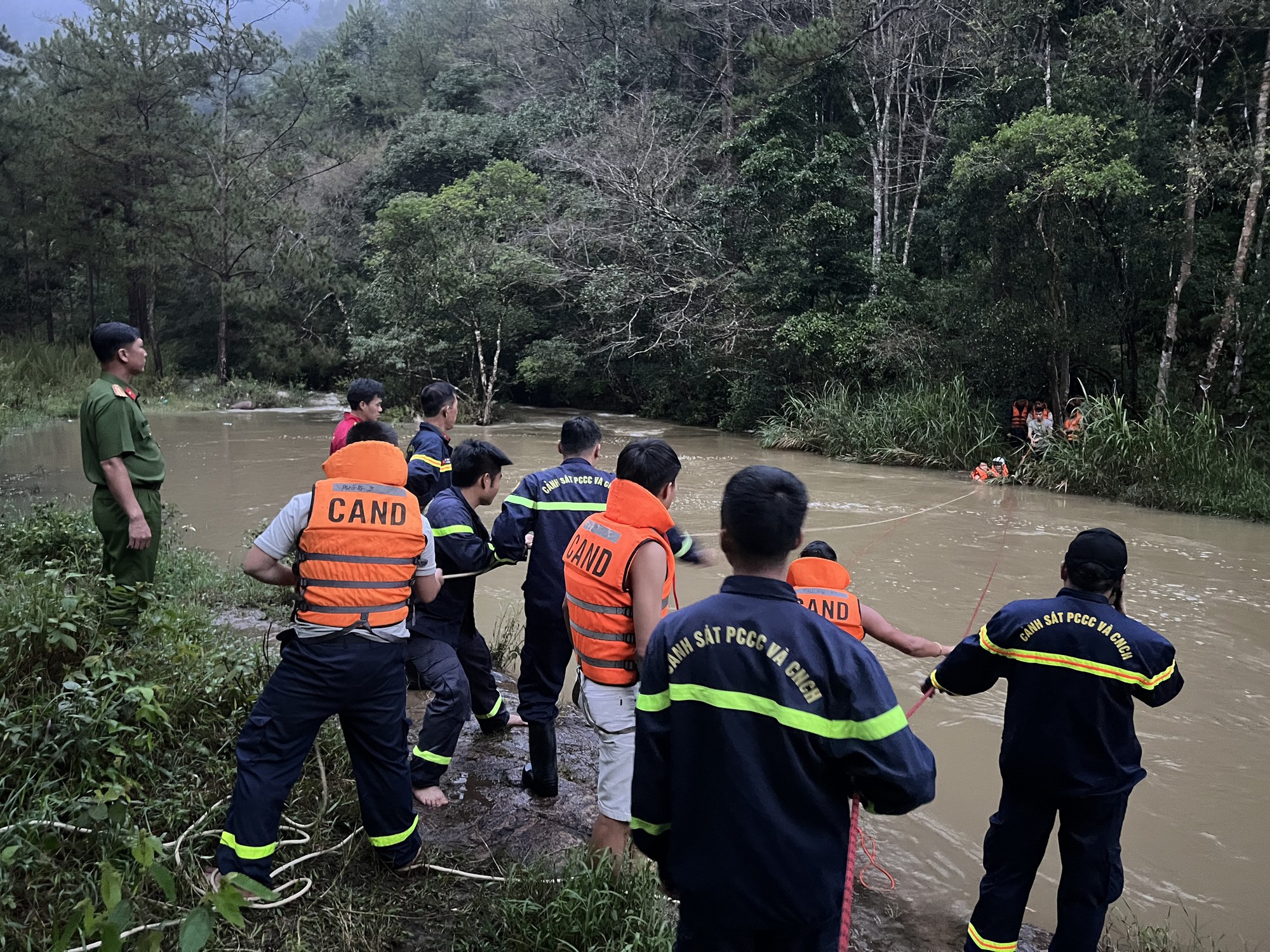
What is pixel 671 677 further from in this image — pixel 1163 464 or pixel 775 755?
pixel 1163 464

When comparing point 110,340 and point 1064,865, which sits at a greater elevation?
point 110,340

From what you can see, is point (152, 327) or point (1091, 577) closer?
point (1091, 577)

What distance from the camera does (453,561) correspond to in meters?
3.97

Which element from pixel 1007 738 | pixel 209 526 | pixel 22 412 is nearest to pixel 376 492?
pixel 1007 738

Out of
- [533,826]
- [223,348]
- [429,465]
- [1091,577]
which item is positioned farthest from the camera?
[223,348]

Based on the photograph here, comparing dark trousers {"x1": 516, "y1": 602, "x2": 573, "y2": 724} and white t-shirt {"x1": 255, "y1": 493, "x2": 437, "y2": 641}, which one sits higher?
white t-shirt {"x1": 255, "y1": 493, "x2": 437, "y2": 641}

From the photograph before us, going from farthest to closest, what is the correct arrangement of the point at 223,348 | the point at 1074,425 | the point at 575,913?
1. the point at 223,348
2. the point at 1074,425
3. the point at 575,913

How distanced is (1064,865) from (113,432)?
4.33 meters

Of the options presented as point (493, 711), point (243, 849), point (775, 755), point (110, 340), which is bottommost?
point (493, 711)

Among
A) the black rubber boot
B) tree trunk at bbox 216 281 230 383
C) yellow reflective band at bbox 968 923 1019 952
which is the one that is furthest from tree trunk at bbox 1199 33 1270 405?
tree trunk at bbox 216 281 230 383

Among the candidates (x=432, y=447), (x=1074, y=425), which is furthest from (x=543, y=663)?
(x=1074, y=425)

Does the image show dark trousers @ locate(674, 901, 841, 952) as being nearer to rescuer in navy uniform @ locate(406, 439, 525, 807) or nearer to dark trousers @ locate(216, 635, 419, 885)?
dark trousers @ locate(216, 635, 419, 885)

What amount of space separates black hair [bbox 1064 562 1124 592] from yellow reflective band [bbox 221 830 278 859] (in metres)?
2.66

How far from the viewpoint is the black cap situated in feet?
9.57
